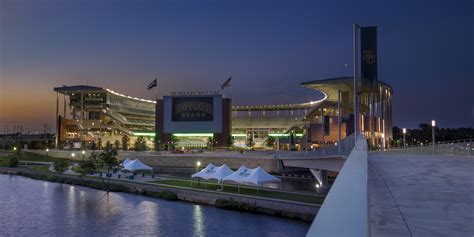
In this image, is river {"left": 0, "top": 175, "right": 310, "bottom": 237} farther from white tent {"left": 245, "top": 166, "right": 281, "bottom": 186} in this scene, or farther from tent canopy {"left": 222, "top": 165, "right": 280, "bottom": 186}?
tent canopy {"left": 222, "top": 165, "right": 280, "bottom": 186}

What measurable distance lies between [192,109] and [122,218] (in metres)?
90.5

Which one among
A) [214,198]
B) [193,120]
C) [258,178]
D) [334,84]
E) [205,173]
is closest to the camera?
[258,178]

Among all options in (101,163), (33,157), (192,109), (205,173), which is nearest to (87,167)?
(101,163)

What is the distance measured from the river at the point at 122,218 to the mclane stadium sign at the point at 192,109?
76.0 meters

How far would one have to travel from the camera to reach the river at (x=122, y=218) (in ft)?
106

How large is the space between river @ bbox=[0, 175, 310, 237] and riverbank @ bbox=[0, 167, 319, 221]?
3.02 ft

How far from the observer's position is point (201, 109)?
127 meters

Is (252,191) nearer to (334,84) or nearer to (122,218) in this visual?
(122,218)

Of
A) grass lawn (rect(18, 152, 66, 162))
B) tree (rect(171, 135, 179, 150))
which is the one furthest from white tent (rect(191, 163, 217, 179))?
tree (rect(171, 135, 179, 150))

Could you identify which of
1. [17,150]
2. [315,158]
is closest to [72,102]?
[17,150]

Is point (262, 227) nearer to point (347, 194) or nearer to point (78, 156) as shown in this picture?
point (347, 194)

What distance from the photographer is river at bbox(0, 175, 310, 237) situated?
3234cm

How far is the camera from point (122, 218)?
3759cm

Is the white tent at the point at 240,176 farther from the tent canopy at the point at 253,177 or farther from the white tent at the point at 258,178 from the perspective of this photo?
the white tent at the point at 258,178
